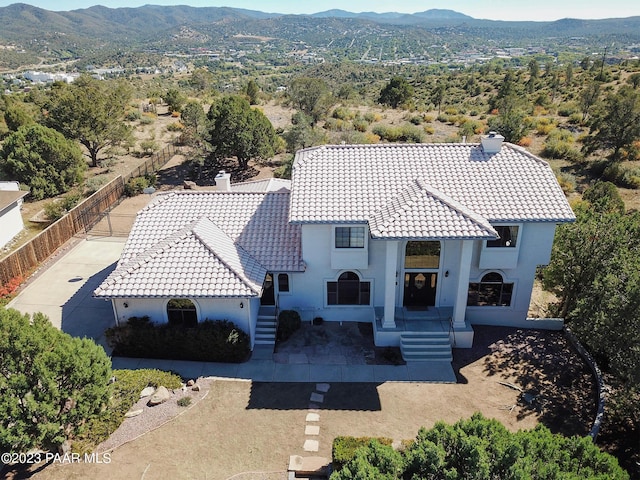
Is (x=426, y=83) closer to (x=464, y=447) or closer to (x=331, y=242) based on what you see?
(x=331, y=242)

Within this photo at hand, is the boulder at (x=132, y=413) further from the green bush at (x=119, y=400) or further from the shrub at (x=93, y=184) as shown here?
the shrub at (x=93, y=184)

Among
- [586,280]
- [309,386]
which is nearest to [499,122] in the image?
[586,280]

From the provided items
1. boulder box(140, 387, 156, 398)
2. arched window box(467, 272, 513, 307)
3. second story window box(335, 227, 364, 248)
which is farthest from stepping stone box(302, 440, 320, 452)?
arched window box(467, 272, 513, 307)

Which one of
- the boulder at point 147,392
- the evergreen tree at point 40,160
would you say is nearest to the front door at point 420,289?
the boulder at point 147,392

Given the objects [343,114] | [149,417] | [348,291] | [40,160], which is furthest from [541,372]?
[343,114]

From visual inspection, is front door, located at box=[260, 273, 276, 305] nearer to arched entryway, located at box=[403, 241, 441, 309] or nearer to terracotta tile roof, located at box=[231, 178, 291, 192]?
arched entryway, located at box=[403, 241, 441, 309]

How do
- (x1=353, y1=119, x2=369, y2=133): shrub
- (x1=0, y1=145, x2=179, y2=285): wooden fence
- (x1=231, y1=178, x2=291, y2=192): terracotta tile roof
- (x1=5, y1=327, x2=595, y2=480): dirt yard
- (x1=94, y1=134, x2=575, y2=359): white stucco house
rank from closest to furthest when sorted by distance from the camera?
(x1=5, y1=327, x2=595, y2=480): dirt yard
(x1=94, y1=134, x2=575, y2=359): white stucco house
(x1=0, y1=145, x2=179, y2=285): wooden fence
(x1=231, y1=178, x2=291, y2=192): terracotta tile roof
(x1=353, y1=119, x2=369, y2=133): shrub

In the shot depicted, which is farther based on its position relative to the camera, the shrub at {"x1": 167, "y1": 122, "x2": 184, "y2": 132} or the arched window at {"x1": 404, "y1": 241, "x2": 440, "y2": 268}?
the shrub at {"x1": 167, "y1": 122, "x2": 184, "y2": 132}
